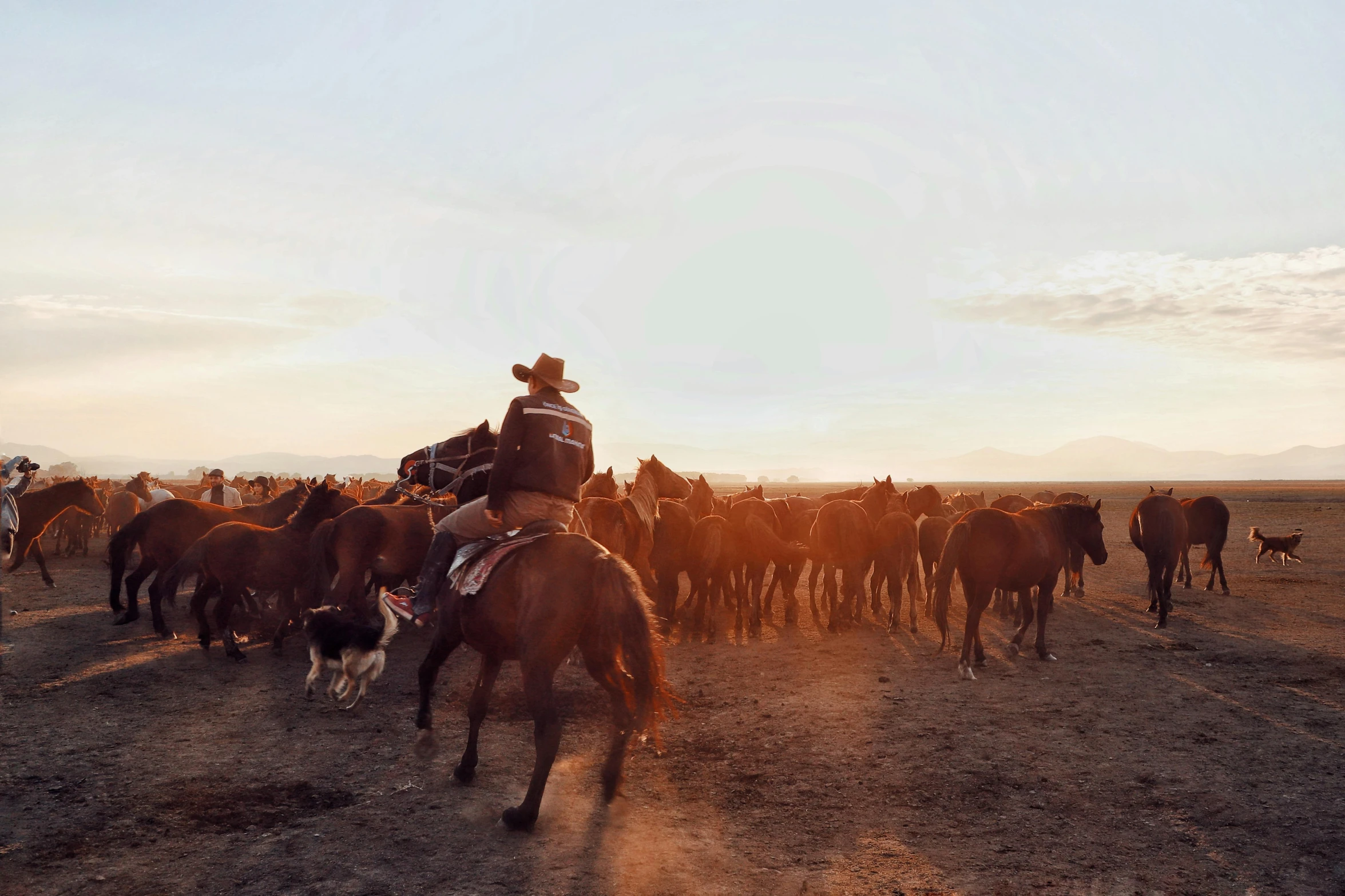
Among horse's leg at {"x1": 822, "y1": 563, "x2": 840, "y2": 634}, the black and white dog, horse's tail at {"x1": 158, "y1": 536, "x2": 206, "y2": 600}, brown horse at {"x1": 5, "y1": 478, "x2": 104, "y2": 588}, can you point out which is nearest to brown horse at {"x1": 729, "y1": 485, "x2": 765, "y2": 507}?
horse's leg at {"x1": 822, "y1": 563, "x2": 840, "y2": 634}

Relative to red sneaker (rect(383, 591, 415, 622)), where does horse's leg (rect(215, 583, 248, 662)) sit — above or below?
below

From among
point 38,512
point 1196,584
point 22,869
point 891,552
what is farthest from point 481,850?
point 1196,584

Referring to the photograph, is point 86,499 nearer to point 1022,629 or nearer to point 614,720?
point 614,720

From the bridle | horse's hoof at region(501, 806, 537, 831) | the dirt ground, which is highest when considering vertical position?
the bridle

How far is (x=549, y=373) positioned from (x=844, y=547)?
9.25m

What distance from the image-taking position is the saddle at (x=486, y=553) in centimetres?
589

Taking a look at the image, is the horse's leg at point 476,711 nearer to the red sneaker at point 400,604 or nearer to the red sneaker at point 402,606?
the red sneaker at point 402,606

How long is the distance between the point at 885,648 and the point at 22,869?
10.6 metres

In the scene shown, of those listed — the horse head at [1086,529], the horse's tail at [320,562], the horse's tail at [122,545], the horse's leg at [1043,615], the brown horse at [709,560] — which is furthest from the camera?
the brown horse at [709,560]

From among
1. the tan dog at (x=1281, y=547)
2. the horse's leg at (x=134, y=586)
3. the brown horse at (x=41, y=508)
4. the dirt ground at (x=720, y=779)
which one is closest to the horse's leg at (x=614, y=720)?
the dirt ground at (x=720, y=779)

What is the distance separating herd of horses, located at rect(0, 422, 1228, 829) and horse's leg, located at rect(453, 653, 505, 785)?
0.02 meters

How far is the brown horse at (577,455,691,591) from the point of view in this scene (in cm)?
1138

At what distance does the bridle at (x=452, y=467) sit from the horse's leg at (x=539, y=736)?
8.63ft

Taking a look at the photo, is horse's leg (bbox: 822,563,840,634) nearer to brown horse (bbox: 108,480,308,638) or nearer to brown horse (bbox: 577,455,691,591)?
brown horse (bbox: 577,455,691,591)
